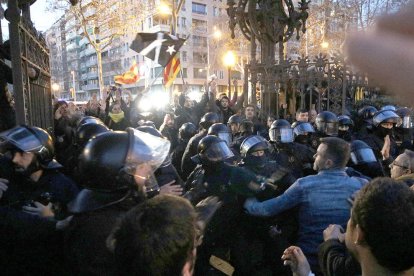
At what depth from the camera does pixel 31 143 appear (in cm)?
319

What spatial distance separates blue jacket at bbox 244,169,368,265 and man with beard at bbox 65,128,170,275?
1.38 m

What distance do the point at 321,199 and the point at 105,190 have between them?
6.14 feet

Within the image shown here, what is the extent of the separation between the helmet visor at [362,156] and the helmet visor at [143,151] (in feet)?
9.82

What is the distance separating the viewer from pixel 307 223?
3.37 meters

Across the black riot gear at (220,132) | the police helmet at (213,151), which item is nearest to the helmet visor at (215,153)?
the police helmet at (213,151)

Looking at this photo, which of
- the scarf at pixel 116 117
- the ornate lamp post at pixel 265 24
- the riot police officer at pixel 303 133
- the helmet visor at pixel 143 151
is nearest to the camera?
the helmet visor at pixel 143 151

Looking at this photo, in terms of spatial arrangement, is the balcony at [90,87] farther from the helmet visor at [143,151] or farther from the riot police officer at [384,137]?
the helmet visor at [143,151]

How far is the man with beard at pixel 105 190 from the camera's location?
1.94m

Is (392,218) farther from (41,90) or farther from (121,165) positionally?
(41,90)

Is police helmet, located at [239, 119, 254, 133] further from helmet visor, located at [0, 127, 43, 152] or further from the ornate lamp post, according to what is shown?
helmet visor, located at [0, 127, 43, 152]

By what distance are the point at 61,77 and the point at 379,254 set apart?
7420cm

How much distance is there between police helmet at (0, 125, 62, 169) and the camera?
314 cm

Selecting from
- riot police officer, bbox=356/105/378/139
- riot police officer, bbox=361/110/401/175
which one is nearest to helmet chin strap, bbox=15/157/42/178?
riot police officer, bbox=361/110/401/175

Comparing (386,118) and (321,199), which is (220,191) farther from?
(386,118)
